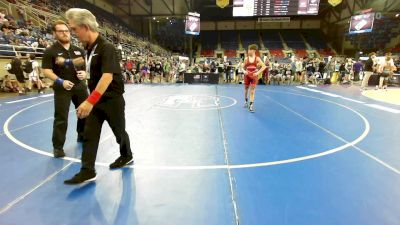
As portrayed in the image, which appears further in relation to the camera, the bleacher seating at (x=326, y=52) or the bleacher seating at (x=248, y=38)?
the bleacher seating at (x=248, y=38)

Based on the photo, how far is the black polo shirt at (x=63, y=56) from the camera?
12.1 feet

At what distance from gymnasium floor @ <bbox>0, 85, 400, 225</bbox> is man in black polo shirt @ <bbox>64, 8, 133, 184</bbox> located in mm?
404

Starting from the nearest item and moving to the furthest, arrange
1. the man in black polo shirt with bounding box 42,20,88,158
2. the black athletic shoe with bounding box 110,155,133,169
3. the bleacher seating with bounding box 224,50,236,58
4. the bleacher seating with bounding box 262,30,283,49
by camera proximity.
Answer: the black athletic shoe with bounding box 110,155,133,169
the man in black polo shirt with bounding box 42,20,88,158
the bleacher seating with bounding box 224,50,236,58
the bleacher seating with bounding box 262,30,283,49

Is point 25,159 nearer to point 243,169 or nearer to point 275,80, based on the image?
point 243,169

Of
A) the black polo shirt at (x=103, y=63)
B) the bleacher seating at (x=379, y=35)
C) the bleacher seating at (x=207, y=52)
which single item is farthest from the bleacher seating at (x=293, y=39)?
the black polo shirt at (x=103, y=63)

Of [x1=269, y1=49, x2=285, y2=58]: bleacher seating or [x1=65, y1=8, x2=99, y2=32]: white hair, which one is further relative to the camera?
[x1=269, y1=49, x2=285, y2=58]: bleacher seating

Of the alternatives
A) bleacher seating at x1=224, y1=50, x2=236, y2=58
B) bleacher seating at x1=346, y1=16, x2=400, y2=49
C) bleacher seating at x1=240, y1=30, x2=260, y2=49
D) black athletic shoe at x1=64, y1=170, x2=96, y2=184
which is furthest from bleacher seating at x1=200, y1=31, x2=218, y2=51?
black athletic shoe at x1=64, y1=170, x2=96, y2=184

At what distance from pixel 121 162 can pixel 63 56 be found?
6.05ft

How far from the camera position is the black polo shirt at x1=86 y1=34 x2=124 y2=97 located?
2670 millimetres

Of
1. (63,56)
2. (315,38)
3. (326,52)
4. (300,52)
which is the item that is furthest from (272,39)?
(63,56)

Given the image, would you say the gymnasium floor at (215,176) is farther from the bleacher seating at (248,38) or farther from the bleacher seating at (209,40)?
the bleacher seating at (248,38)

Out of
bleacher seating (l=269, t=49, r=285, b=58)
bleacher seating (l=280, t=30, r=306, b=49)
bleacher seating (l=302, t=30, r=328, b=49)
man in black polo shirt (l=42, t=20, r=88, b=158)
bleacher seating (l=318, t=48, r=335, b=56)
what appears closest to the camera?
man in black polo shirt (l=42, t=20, r=88, b=158)

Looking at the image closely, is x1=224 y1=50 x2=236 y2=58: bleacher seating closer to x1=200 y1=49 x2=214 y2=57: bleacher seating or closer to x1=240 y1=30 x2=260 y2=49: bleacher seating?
x1=240 y1=30 x2=260 y2=49: bleacher seating

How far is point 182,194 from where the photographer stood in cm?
279
